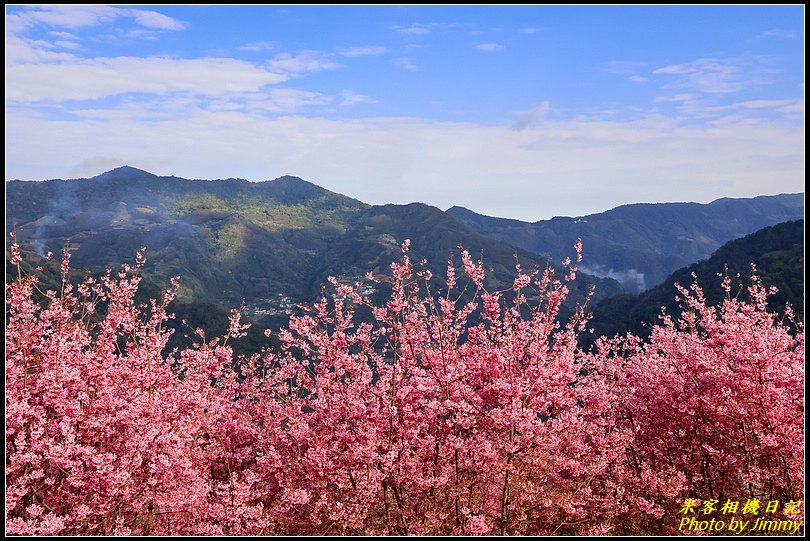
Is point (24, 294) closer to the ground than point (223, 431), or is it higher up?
higher up

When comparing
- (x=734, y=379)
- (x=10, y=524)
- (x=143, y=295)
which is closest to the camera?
(x=10, y=524)

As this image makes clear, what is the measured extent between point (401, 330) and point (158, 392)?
16.9 feet

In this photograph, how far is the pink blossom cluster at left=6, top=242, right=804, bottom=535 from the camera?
10.3 m

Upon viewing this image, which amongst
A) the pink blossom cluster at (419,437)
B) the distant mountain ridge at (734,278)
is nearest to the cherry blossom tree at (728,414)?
the pink blossom cluster at (419,437)

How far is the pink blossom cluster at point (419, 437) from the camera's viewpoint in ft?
33.7

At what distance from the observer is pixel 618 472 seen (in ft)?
38.4

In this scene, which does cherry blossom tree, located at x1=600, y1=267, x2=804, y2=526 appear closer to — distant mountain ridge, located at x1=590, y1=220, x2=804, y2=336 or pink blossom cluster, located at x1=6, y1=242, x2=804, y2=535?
pink blossom cluster, located at x1=6, y1=242, x2=804, y2=535

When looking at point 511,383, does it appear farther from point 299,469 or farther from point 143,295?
point 143,295

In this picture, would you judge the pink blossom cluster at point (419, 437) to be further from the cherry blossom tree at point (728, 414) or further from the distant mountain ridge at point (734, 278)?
the distant mountain ridge at point (734, 278)

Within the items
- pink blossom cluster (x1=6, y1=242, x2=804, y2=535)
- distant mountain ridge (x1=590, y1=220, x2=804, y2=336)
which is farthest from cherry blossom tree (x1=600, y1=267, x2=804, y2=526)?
distant mountain ridge (x1=590, y1=220, x2=804, y2=336)

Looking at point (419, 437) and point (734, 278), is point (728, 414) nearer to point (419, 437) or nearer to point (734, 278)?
point (419, 437)

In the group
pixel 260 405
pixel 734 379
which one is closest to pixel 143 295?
pixel 260 405

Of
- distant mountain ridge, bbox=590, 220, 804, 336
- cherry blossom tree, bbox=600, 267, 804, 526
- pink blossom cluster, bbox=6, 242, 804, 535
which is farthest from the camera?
distant mountain ridge, bbox=590, 220, 804, 336

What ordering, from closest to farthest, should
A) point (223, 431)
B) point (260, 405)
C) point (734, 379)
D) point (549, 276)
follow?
point (734, 379)
point (549, 276)
point (223, 431)
point (260, 405)
